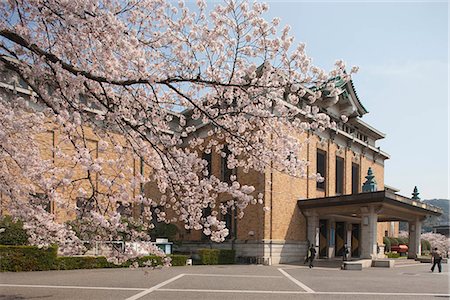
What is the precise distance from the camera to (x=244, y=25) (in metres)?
8.14

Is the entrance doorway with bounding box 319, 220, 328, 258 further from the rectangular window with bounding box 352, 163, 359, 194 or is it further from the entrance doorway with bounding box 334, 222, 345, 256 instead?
the rectangular window with bounding box 352, 163, 359, 194

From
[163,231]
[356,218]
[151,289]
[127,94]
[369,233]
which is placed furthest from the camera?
[356,218]

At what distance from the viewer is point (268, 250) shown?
2788 centimetres

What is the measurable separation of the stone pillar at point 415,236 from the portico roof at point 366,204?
1314 millimetres

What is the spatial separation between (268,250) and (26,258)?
566 inches

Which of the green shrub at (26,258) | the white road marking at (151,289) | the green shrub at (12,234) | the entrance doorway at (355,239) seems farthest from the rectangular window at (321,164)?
the green shrub at (12,234)

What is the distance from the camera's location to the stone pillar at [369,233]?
27.1m

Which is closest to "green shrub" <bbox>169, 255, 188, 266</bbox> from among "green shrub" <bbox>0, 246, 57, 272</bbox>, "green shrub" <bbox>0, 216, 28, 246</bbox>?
"green shrub" <bbox>0, 246, 57, 272</bbox>

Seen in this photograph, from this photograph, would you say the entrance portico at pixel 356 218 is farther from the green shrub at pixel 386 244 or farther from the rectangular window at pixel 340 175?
the green shrub at pixel 386 244

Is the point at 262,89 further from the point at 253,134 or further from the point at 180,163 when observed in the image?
the point at 180,163

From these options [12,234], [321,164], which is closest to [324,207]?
[321,164]

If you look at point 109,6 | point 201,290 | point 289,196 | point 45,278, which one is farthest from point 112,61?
point 289,196

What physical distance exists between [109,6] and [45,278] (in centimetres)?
1242

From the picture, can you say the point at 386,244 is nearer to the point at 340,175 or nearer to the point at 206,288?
the point at 340,175
